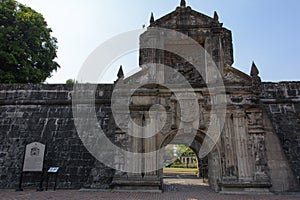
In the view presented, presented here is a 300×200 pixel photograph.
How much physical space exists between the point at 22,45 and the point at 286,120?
51.8 ft

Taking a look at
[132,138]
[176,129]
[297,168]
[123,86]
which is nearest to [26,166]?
[132,138]

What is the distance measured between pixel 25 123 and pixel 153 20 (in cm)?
787

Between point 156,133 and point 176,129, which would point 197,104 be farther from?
point 156,133

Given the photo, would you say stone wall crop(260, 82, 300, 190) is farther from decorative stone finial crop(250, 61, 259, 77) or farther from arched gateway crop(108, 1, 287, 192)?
decorative stone finial crop(250, 61, 259, 77)

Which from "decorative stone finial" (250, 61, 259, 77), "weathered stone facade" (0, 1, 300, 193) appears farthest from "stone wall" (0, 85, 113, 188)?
"decorative stone finial" (250, 61, 259, 77)

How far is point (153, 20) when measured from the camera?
11.2 metres

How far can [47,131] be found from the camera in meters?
10.4

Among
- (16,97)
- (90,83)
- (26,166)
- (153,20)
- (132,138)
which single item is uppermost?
(153,20)

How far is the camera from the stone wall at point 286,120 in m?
8.68

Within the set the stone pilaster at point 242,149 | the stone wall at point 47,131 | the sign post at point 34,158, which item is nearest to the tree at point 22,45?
the stone wall at point 47,131

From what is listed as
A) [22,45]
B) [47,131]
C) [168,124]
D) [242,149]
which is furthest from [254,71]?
[22,45]

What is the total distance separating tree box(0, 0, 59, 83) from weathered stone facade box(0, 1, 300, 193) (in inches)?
147

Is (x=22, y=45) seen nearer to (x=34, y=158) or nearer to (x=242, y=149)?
(x=34, y=158)

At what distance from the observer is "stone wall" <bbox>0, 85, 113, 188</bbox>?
9203 mm
